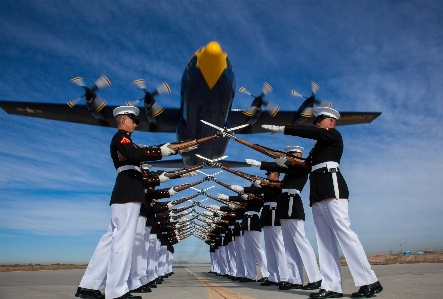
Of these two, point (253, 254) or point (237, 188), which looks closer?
point (253, 254)

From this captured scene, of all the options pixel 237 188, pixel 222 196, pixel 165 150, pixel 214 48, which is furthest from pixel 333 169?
pixel 214 48

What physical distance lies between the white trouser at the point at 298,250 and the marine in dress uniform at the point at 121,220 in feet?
11.5

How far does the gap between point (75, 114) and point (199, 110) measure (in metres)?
10.2

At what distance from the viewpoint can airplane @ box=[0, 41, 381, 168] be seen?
15750 mm

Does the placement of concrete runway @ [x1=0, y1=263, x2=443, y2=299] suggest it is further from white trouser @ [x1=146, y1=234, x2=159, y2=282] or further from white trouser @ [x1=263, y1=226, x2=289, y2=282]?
white trouser @ [x1=146, y1=234, x2=159, y2=282]

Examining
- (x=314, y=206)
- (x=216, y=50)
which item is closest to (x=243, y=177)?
(x=314, y=206)

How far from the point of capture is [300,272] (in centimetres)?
772

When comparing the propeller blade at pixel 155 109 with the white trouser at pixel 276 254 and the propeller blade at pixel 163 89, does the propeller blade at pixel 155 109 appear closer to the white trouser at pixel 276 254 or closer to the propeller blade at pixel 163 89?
the propeller blade at pixel 163 89

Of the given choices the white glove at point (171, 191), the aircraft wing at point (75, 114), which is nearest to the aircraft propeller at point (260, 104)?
the aircraft wing at point (75, 114)

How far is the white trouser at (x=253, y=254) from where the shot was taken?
11.1 m

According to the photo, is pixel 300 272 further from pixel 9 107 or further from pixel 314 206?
pixel 9 107

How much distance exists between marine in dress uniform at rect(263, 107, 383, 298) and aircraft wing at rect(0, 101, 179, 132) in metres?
16.3

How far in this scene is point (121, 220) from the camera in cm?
510

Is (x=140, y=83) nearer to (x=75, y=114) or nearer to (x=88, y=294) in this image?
(x=75, y=114)
